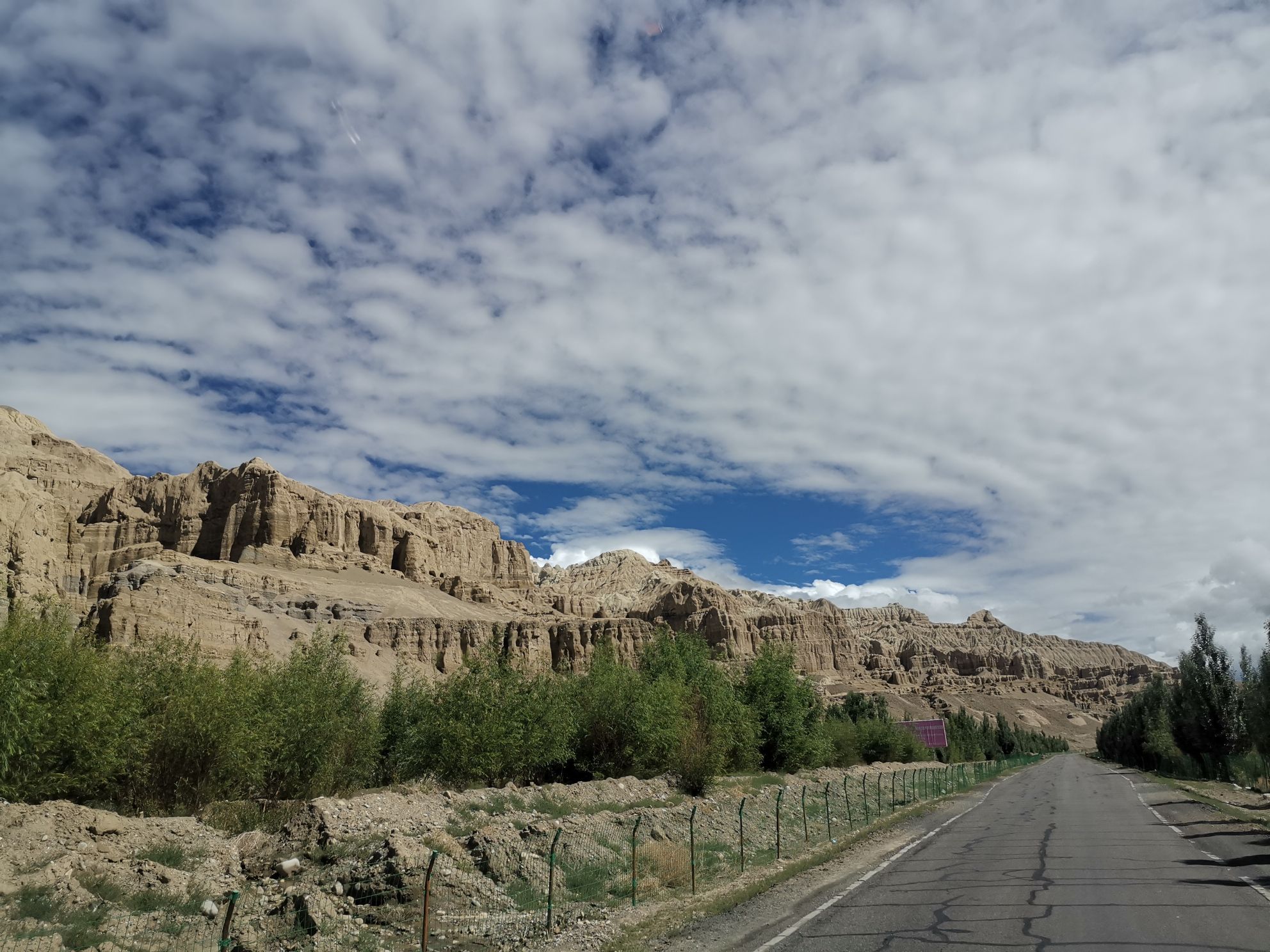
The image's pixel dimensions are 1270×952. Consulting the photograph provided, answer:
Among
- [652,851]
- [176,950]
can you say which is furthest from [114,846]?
[652,851]

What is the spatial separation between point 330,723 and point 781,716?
33856 mm

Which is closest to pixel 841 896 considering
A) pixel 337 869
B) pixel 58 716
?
pixel 337 869

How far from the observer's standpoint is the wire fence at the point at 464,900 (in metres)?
12.1

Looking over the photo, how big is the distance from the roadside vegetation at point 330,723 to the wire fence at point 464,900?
663cm

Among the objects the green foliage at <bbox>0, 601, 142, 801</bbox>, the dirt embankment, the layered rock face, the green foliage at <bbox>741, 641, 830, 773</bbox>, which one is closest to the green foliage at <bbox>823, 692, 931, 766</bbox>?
the green foliage at <bbox>741, 641, 830, 773</bbox>

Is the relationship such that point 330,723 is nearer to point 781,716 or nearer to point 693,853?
point 693,853

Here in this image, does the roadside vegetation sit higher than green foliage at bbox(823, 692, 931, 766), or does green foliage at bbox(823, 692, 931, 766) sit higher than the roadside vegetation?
the roadside vegetation

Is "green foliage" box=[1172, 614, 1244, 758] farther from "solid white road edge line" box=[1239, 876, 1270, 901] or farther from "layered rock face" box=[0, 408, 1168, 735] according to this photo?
"layered rock face" box=[0, 408, 1168, 735]

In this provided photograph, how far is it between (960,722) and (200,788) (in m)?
117

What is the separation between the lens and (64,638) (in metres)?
20.9

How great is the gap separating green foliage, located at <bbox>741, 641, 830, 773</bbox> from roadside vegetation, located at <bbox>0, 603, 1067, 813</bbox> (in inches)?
4.7

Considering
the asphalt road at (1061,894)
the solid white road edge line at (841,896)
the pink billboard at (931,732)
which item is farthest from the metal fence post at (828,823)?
the pink billboard at (931,732)

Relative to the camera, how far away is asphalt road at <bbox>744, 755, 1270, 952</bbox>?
10.7m

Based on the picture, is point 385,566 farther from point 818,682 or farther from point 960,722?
point 960,722
